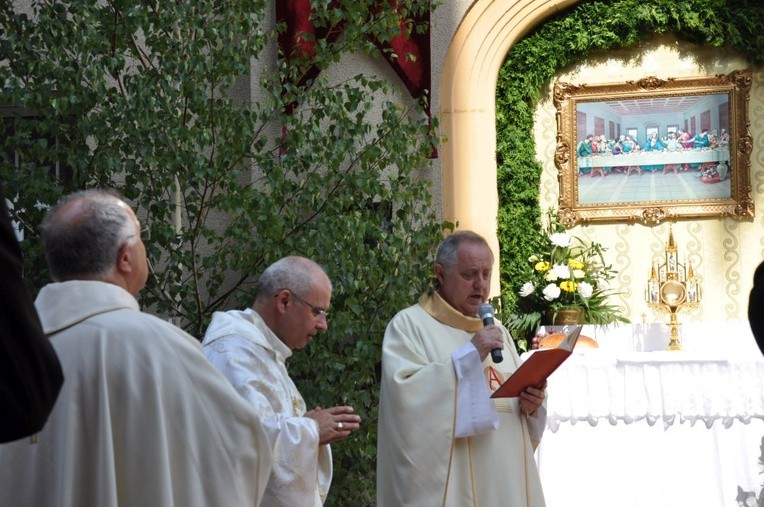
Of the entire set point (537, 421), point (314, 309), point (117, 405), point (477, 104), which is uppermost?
point (477, 104)

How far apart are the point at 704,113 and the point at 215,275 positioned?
458 centimetres

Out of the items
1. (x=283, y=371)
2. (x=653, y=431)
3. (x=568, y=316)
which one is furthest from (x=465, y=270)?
(x=568, y=316)

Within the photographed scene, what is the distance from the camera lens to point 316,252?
6.16 m

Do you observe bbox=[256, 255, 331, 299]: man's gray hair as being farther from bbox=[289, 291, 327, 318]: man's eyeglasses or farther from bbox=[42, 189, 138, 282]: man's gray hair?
bbox=[42, 189, 138, 282]: man's gray hair

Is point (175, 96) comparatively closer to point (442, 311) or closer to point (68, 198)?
point (442, 311)

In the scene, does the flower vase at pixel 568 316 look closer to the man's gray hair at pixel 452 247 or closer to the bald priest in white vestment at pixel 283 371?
the man's gray hair at pixel 452 247


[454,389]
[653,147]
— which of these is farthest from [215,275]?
[653,147]

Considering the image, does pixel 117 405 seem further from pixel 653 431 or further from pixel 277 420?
pixel 653 431

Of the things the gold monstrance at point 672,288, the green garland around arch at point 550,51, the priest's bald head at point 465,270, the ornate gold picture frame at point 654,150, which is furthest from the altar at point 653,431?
the priest's bald head at point 465,270

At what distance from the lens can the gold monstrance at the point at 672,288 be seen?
27.8ft

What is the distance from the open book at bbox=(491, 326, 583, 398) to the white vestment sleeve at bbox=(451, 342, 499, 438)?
0.09 metres

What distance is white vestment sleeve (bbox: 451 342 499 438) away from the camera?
4586 mm

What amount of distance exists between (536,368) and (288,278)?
1068 millimetres

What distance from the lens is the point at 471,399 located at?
15.1 feet
